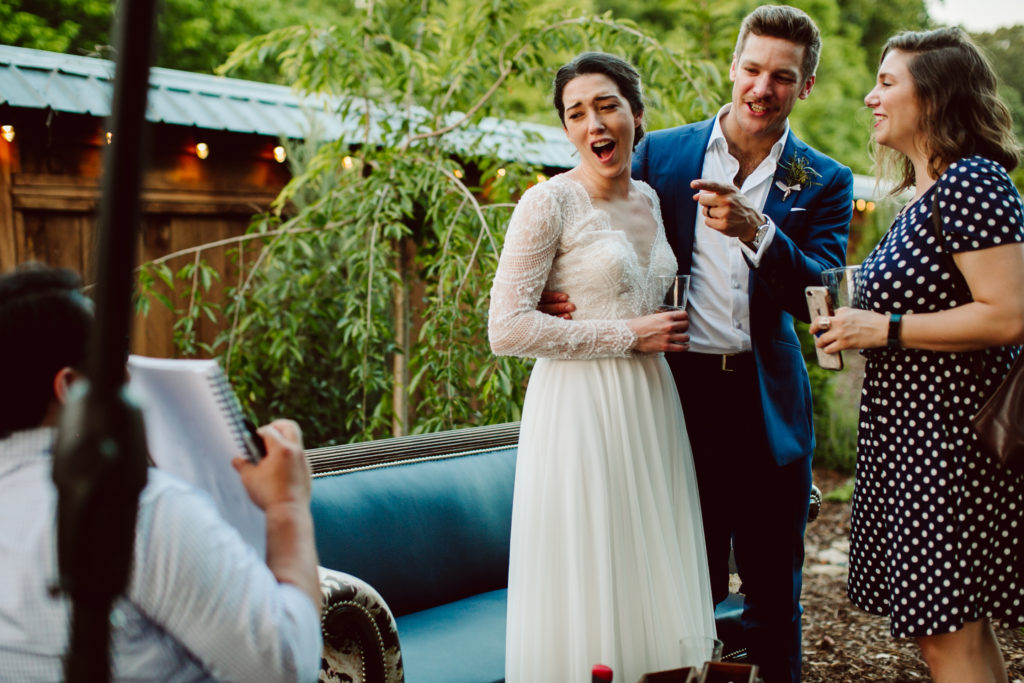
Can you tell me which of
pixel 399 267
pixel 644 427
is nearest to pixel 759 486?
pixel 644 427

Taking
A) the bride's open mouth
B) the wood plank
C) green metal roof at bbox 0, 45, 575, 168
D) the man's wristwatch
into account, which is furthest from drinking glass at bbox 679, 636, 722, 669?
the wood plank

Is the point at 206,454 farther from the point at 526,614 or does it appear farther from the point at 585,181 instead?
the point at 585,181

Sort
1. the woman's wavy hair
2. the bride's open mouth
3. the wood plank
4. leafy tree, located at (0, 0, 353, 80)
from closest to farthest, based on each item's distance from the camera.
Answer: the woman's wavy hair < the bride's open mouth < the wood plank < leafy tree, located at (0, 0, 353, 80)

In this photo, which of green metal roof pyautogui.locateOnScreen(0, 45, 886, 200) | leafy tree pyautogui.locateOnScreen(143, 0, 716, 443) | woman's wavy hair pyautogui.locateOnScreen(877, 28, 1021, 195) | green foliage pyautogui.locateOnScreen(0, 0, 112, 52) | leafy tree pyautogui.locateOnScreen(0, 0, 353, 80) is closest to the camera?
woman's wavy hair pyautogui.locateOnScreen(877, 28, 1021, 195)

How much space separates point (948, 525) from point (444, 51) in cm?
321

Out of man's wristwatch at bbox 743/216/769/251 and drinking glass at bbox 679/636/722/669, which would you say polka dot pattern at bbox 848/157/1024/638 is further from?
drinking glass at bbox 679/636/722/669

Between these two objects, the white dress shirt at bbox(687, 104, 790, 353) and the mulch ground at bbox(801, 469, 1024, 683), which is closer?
the white dress shirt at bbox(687, 104, 790, 353)

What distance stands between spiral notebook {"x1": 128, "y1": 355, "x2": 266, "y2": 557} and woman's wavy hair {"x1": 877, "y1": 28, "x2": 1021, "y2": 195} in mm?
1640

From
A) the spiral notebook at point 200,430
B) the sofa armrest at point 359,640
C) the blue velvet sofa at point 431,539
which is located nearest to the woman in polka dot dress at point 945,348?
the blue velvet sofa at point 431,539

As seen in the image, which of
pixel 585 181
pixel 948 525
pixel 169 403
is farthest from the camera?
pixel 585 181

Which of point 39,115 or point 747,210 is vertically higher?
point 39,115

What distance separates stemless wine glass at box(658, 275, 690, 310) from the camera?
2.04m

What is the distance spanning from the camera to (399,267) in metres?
4.46

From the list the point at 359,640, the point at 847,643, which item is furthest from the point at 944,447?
the point at 847,643
